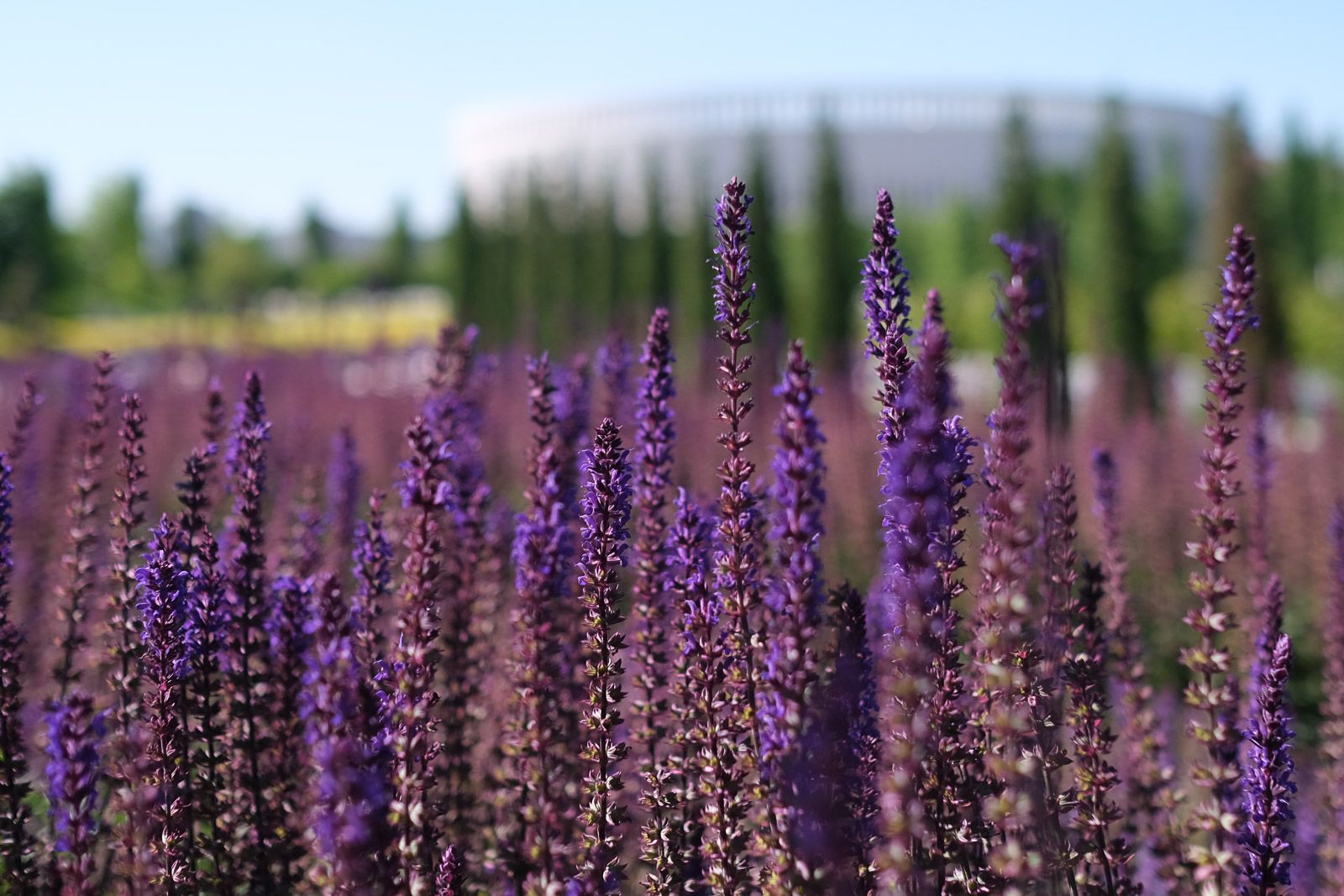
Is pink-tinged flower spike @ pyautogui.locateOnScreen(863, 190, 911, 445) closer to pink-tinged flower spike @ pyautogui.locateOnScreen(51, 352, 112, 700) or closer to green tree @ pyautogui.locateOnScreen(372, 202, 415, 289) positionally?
pink-tinged flower spike @ pyautogui.locateOnScreen(51, 352, 112, 700)

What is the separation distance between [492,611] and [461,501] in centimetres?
77

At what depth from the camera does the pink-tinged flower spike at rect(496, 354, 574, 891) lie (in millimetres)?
3346

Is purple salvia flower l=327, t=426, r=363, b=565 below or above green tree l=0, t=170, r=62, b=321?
below

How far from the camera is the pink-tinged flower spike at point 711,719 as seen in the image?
3461 mm

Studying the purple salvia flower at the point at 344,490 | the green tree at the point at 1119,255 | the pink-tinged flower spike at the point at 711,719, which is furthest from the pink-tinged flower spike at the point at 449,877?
the green tree at the point at 1119,255

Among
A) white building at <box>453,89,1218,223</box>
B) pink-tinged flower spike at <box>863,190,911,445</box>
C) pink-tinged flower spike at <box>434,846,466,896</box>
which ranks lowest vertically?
pink-tinged flower spike at <box>434,846,466,896</box>

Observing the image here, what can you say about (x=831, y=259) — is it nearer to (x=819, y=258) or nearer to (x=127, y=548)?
(x=819, y=258)

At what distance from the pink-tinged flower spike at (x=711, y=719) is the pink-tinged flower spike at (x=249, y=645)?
5.26ft

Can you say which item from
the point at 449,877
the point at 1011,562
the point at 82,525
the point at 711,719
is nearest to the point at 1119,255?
the point at 82,525

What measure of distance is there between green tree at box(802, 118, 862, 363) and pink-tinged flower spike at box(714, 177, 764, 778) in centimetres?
3729

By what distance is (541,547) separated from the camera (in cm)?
386

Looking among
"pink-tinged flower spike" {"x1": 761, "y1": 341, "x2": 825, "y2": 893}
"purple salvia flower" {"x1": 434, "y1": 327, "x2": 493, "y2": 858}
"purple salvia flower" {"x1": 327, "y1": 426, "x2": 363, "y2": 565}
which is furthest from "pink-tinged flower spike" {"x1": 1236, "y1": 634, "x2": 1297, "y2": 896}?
"purple salvia flower" {"x1": 327, "y1": 426, "x2": 363, "y2": 565}

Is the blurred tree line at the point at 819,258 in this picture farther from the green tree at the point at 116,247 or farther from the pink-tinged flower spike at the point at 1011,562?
the pink-tinged flower spike at the point at 1011,562

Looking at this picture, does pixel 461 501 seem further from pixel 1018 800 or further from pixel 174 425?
pixel 174 425
